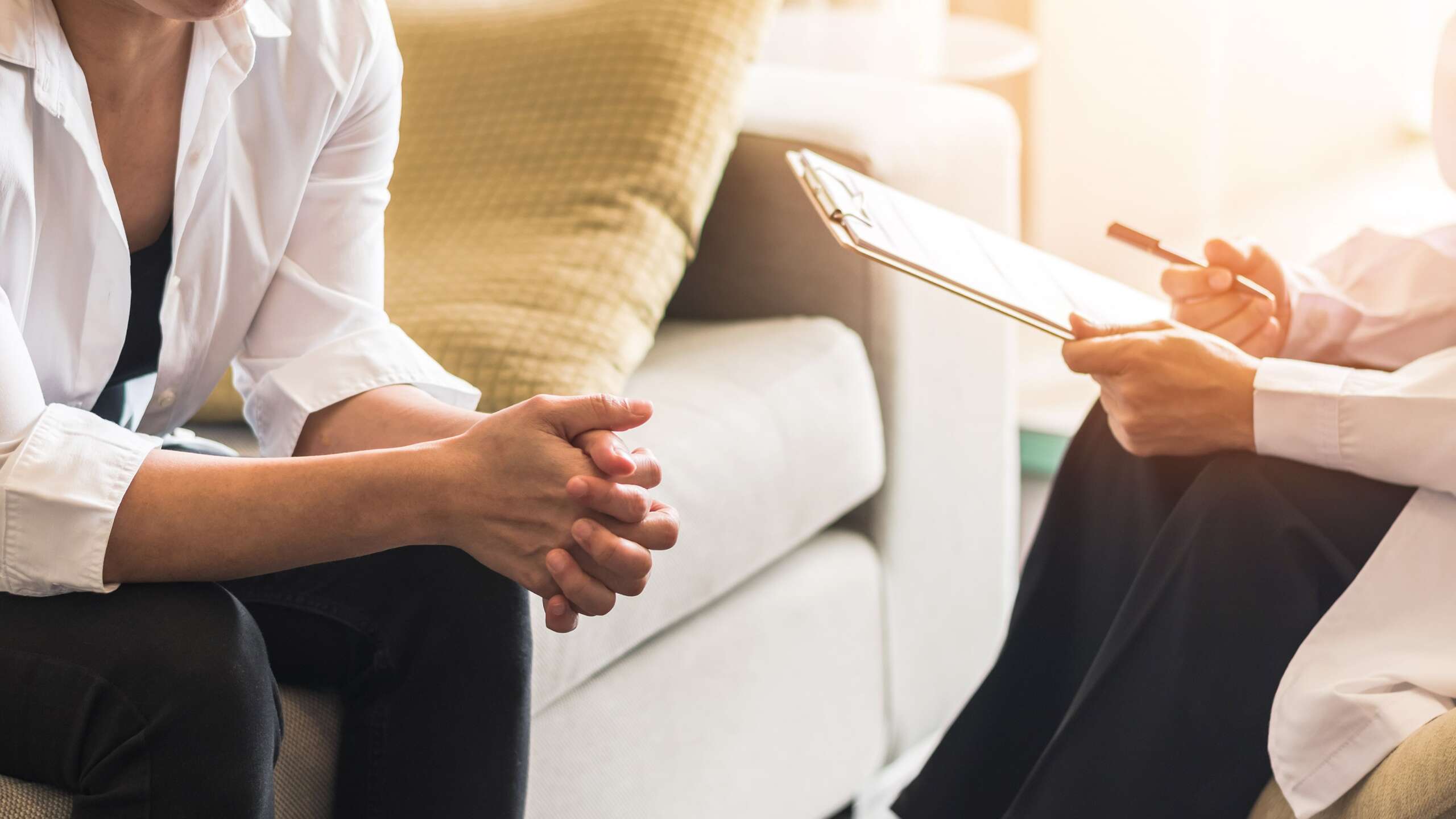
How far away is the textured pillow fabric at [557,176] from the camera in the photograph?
120 cm

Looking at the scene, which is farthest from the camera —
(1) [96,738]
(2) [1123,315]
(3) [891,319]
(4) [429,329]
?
(3) [891,319]

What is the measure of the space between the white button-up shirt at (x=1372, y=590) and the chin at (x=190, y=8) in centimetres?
64

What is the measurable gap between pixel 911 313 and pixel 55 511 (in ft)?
2.80

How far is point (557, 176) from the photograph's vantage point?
1309 mm

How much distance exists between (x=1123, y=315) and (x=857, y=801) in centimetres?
63

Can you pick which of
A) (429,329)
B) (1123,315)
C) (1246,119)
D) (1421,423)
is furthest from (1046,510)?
(1246,119)

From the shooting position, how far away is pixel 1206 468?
93cm

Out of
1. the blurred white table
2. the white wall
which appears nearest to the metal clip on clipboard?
the blurred white table

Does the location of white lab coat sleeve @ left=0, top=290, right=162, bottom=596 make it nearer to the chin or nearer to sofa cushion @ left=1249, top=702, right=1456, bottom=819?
the chin

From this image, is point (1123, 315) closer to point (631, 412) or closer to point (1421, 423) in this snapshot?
point (1421, 423)

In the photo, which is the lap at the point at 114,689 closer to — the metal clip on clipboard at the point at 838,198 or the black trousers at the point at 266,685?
the black trousers at the point at 266,685

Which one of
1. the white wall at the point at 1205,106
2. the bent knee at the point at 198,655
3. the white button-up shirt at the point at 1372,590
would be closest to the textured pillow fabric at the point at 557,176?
the bent knee at the point at 198,655

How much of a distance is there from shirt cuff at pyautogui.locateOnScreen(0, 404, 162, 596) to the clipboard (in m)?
0.43

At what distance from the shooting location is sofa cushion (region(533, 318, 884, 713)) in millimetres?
1083
